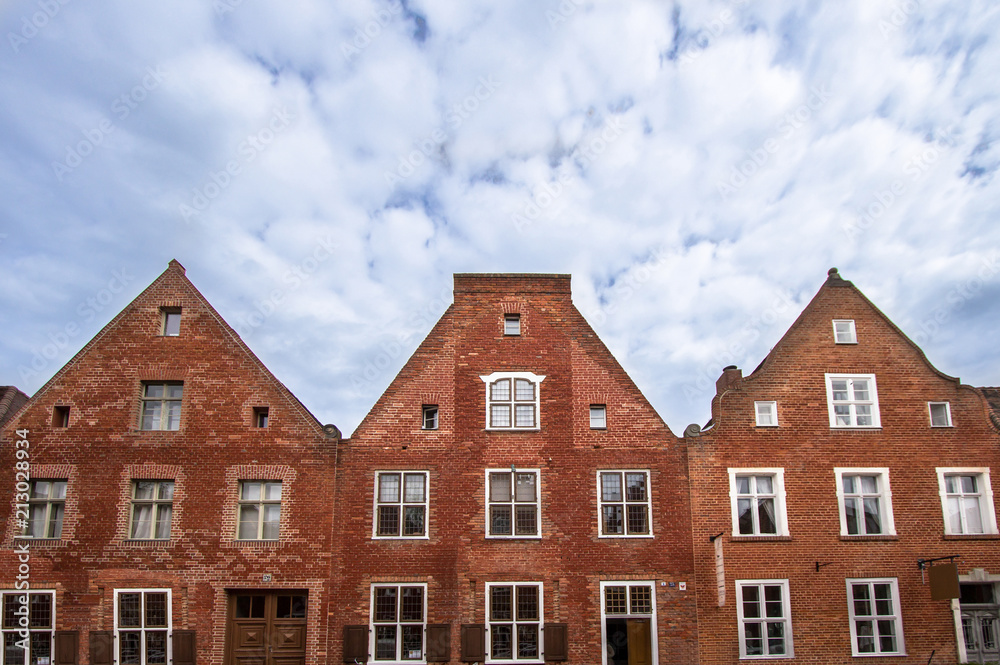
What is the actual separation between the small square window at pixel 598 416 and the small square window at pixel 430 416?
4.62 m

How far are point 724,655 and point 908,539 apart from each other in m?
6.26

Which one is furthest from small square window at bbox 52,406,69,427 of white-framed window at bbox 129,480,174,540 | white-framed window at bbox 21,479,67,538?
white-framed window at bbox 129,480,174,540

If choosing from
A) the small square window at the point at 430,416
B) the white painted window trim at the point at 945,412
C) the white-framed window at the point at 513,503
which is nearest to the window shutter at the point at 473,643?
the white-framed window at the point at 513,503

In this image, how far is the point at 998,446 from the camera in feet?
74.6

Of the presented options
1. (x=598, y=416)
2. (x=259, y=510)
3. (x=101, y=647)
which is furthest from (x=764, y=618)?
(x=101, y=647)

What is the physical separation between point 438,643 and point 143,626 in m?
7.96

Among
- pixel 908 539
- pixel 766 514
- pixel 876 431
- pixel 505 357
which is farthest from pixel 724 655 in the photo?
pixel 505 357

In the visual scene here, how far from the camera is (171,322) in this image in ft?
77.2

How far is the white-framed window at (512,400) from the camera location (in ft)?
74.6

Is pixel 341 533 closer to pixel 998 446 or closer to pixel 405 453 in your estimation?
pixel 405 453

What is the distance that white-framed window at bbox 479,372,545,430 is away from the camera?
74.6 feet

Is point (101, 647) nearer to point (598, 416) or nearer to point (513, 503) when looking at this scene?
point (513, 503)

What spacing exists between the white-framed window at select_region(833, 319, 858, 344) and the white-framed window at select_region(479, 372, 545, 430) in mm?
9186

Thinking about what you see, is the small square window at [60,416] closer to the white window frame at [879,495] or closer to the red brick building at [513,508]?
the red brick building at [513,508]
